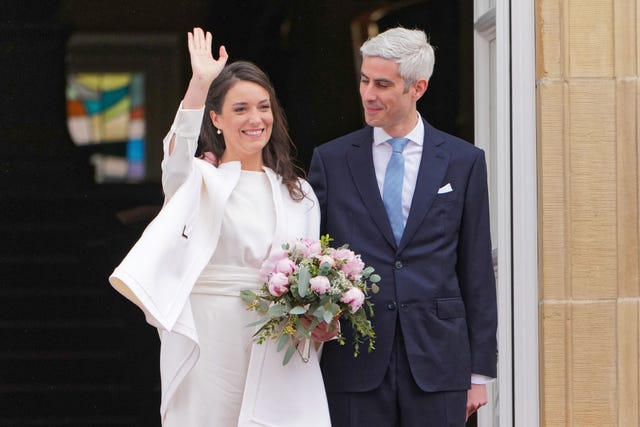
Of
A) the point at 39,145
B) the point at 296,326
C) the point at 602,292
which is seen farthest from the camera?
the point at 39,145

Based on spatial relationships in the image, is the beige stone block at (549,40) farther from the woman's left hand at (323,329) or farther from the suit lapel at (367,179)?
the woman's left hand at (323,329)

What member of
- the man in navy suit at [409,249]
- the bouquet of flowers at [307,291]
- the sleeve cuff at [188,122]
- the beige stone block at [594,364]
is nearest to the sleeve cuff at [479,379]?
the man in navy suit at [409,249]

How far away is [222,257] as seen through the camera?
17.4 feet

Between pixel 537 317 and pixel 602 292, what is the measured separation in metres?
0.27

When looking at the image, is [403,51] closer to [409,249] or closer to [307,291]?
[409,249]

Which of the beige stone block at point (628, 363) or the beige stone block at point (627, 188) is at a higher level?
the beige stone block at point (627, 188)

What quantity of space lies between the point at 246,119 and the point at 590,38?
5.35 feet

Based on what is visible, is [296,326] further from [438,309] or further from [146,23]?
[146,23]

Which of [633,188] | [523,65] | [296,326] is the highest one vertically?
A: [523,65]

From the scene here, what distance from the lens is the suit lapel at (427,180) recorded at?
5395mm

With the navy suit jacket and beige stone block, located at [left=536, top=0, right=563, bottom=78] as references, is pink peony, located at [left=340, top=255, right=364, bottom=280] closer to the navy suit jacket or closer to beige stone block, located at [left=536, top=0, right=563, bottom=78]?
the navy suit jacket

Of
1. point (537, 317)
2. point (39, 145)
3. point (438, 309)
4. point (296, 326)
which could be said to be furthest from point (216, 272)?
point (39, 145)

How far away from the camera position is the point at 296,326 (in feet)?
16.7

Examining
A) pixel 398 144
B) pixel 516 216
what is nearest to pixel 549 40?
pixel 516 216
